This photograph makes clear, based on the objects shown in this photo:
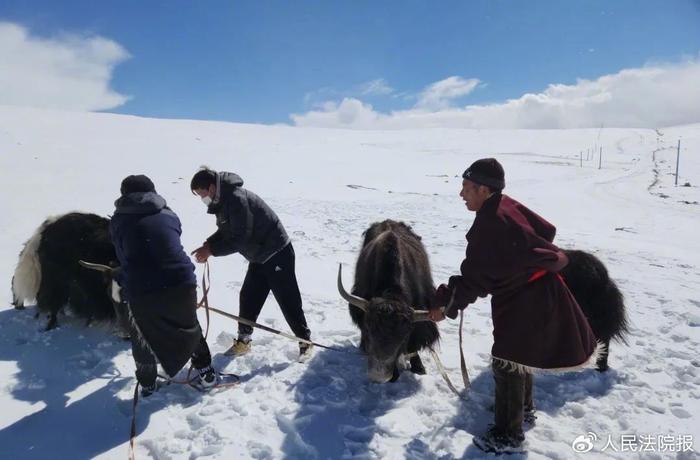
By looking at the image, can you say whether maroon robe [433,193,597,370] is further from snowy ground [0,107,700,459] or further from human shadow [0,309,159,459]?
human shadow [0,309,159,459]

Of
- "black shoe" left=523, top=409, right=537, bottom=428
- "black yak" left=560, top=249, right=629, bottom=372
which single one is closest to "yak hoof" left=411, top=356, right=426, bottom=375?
"black shoe" left=523, top=409, right=537, bottom=428

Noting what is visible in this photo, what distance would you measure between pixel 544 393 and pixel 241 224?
2.78 metres

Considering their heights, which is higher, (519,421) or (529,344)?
(529,344)

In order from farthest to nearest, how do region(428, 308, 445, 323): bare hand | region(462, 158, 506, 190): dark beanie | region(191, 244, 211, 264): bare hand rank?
region(191, 244, 211, 264): bare hand → region(428, 308, 445, 323): bare hand → region(462, 158, 506, 190): dark beanie

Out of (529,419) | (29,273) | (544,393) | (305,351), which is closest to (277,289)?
(305,351)

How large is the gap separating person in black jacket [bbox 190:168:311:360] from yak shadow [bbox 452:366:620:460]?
1471 mm

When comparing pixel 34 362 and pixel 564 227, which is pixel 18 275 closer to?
pixel 34 362

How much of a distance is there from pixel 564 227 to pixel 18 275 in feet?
34.4

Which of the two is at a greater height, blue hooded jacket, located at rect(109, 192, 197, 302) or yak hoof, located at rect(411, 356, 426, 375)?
blue hooded jacket, located at rect(109, 192, 197, 302)

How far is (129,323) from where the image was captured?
321 centimetres

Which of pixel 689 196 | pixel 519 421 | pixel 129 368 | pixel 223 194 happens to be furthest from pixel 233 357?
pixel 689 196

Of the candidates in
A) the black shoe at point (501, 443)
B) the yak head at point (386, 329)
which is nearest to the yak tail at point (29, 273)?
the yak head at point (386, 329)

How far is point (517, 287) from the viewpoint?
103 inches

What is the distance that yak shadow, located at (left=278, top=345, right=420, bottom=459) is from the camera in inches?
112
